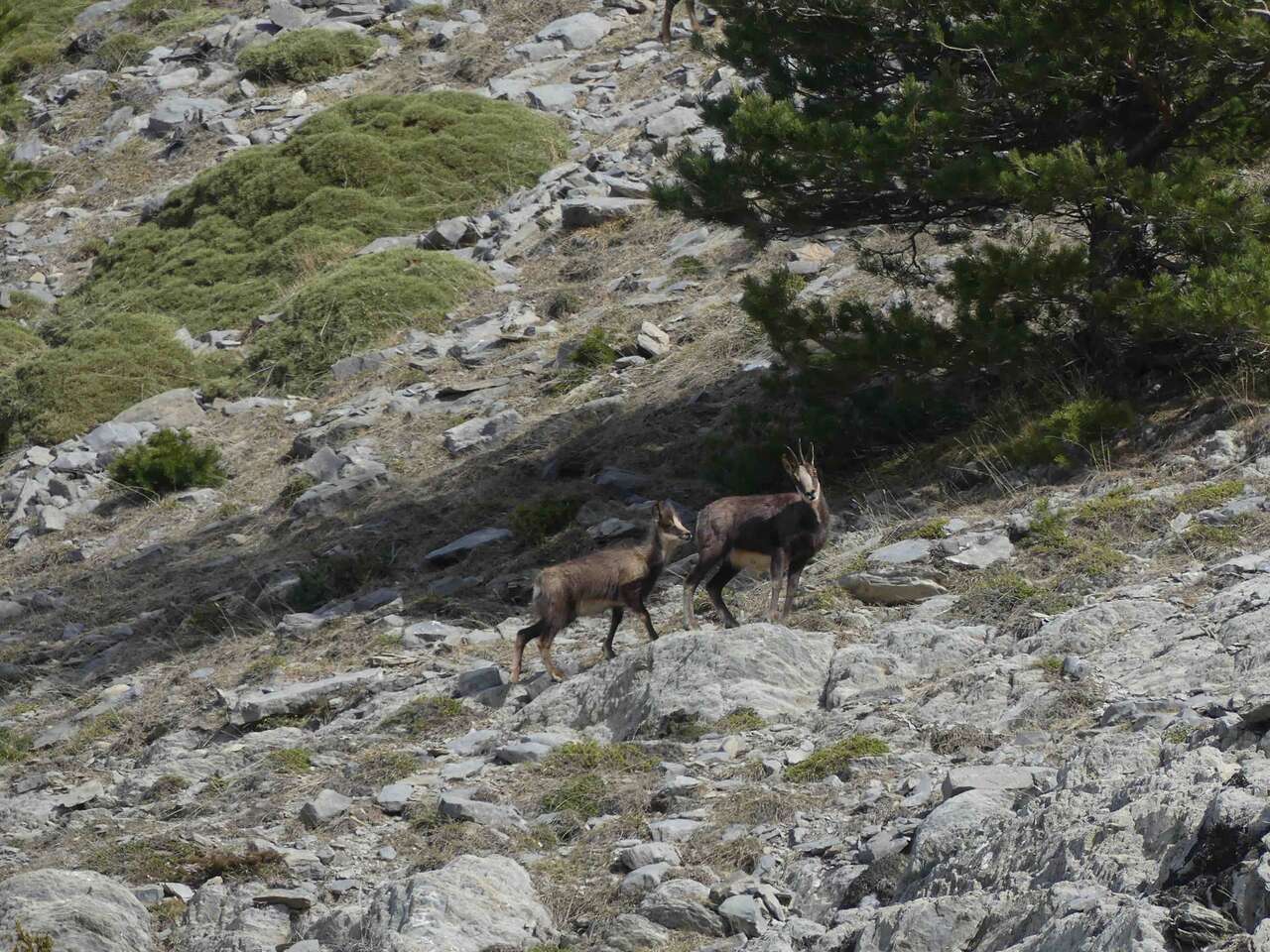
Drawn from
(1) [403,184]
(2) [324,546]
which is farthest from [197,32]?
(2) [324,546]

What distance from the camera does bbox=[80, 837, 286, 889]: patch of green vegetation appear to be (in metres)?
8.61

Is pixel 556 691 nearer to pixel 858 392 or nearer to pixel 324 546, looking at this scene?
pixel 858 392

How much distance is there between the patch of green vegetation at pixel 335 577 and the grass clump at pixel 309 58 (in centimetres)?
2190

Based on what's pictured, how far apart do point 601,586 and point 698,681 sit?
61.6 inches

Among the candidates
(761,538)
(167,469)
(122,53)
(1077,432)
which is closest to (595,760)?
(761,538)

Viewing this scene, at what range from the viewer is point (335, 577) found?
1532 centimetres

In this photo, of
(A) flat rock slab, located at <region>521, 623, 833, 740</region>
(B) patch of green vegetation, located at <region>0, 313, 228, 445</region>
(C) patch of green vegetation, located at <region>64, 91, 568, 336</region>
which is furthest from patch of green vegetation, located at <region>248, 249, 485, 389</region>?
(A) flat rock slab, located at <region>521, 623, 833, 740</region>

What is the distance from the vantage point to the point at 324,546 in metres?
16.3

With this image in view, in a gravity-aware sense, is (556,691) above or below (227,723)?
above

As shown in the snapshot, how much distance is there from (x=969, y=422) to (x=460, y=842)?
7150 mm

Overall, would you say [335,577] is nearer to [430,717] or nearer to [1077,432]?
[430,717]

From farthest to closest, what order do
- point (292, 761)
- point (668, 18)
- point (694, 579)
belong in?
point (668, 18) < point (694, 579) < point (292, 761)

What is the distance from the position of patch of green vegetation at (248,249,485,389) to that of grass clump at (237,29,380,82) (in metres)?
11.9

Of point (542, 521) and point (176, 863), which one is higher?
point (176, 863)
